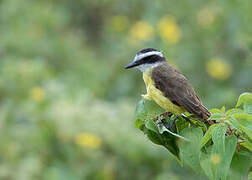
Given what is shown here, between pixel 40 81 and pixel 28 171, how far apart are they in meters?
1.70

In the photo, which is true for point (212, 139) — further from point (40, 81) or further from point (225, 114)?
point (40, 81)

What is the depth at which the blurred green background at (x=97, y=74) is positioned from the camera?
18.2ft

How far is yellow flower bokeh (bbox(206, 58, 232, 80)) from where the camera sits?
7.10 metres

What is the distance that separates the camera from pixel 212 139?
2316 mm

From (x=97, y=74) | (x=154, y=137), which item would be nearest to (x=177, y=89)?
(x=154, y=137)

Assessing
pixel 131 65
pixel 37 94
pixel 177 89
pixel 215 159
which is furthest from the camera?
pixel 37 94

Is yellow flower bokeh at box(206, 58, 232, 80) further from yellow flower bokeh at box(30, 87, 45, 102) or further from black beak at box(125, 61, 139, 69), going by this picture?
black beak at box(125, 61, 139, 69)

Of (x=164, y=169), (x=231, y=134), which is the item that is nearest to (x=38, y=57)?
(x=164, y=169)

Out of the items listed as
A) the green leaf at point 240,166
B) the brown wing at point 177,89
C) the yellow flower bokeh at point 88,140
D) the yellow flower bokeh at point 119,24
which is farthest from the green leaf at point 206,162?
the yellow flower bokeh at point 119,24

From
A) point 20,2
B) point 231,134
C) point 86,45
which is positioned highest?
point 231,134

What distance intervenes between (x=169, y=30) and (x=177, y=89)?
423 cm

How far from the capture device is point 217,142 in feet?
7.47

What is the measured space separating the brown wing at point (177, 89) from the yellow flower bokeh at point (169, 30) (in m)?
3.78

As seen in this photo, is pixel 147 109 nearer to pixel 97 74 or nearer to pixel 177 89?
pixel 177 89
